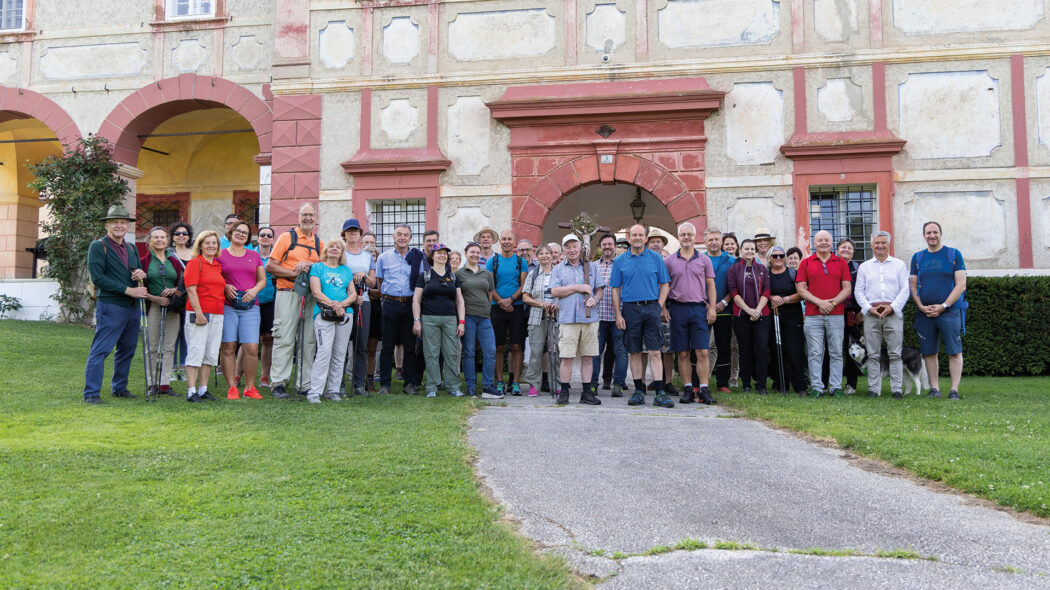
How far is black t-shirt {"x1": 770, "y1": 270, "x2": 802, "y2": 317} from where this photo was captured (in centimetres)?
937

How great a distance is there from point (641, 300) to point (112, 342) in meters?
5.15

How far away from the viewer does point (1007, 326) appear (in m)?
12.1

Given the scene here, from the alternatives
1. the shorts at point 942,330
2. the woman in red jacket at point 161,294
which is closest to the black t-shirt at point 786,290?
the shorts at point 942,330

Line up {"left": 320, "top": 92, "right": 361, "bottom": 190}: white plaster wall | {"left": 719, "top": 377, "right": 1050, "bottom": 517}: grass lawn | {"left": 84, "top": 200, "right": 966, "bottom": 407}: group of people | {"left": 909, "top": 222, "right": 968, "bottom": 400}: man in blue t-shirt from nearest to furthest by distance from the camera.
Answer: {"left": 719, "top": 377, "right": 1050, "bottom": 517}: grass lawn → {"left": 84, "top": 200, "right": 966, "bottom": 407}: group of people → {"left": 909, "top": 222, "right": 968, "bottom": 400}: man in blue t-shirt → {"left": 320, "top": 92, "right": 361, "bottom": 190}: white plaster wall

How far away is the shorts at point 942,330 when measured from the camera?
866 centimetres

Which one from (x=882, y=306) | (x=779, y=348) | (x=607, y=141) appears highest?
(x=607, y=141)

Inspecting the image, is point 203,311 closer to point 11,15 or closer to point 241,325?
point 241,325

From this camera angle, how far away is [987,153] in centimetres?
1317

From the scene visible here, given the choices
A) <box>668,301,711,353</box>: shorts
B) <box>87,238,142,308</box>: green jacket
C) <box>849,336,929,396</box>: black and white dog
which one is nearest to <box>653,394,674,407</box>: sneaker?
<box>668,301,711,353</box>: shorts

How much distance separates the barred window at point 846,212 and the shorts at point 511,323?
6.34m

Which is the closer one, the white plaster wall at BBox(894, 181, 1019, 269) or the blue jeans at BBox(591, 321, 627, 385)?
the blue jeans at BBox(591, 321, 627, 385)

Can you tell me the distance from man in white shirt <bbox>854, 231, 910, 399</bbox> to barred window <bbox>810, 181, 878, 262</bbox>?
4.83 metres

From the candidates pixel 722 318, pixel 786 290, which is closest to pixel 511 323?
pixel 722 318

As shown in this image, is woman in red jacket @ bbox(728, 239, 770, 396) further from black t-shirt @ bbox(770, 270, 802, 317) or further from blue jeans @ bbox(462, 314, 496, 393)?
blue jeans @ bbox(462, 314, 496, 393)
